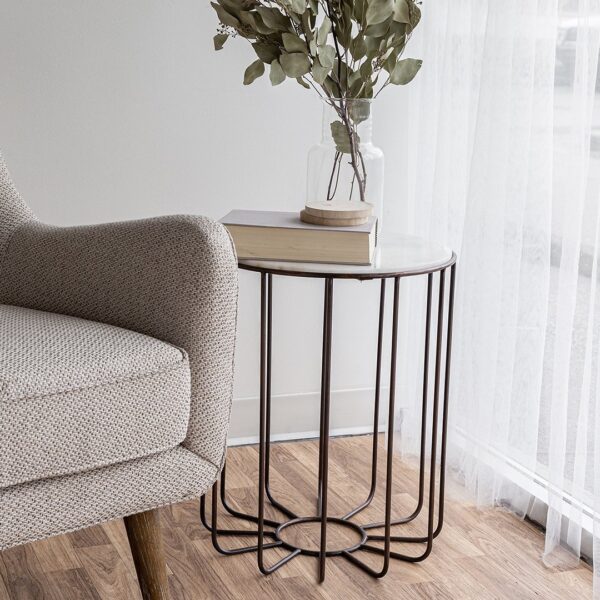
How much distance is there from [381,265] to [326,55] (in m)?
0.32

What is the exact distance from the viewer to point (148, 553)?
1284mm

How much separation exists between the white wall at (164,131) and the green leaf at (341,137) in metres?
0.54

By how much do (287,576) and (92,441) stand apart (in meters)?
0.51

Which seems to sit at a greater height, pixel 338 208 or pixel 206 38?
pixel 206 38

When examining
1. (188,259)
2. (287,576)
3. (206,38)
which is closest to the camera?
(188,259)

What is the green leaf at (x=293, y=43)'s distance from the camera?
138cm

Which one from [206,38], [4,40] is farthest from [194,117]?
[4,40]

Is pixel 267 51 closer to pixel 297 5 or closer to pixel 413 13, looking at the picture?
pixel 297 5

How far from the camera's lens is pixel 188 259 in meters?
1.25

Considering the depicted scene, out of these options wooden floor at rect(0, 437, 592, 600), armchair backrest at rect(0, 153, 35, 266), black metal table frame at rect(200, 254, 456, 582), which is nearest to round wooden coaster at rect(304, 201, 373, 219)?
black metal table frame at rect(200, 254, 456, 582)

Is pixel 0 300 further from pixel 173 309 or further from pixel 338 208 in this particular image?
pixel 338 208

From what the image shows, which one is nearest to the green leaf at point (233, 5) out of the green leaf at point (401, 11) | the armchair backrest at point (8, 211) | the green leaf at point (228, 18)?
the green leaf at point (228, 18)

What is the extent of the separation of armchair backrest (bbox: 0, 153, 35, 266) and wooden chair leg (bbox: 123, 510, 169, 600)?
497mm

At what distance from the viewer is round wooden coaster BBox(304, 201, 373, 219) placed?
1.41 m
